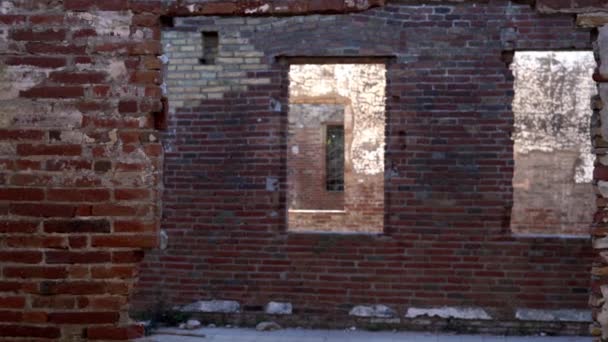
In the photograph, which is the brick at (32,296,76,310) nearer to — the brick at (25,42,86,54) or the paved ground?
the brick at (25,42,86,54)

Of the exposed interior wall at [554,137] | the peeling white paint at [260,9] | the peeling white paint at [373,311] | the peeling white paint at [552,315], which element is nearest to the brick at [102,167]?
the peeling white paint at [260,9]

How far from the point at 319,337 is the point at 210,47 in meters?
3.57

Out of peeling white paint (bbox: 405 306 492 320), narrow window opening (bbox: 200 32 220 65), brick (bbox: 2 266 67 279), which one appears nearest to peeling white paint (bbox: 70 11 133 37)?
brick (bbox: 2 266 67 279)

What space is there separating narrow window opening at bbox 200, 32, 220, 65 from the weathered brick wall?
0.30 ft

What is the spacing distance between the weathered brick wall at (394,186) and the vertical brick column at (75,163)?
3950 millimetres

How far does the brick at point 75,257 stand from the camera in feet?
13.2

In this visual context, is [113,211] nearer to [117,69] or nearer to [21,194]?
[21,194]

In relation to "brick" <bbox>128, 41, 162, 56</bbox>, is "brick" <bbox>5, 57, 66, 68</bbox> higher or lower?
lower

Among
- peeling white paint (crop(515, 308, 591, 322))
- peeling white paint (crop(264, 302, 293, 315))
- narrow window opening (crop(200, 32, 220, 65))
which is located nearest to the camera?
peeling white paint (crop(515, 308, 591, 322))

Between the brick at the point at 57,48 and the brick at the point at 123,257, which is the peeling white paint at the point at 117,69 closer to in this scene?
the brick at the point at 57,48

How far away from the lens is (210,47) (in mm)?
8281

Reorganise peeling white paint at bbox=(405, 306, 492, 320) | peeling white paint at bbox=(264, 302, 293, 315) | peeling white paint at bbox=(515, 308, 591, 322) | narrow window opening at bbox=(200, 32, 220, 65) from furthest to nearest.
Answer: narrow window opening at bbox=(200, 32, 220, 65) → peeling white paint at bbox=(264, 302, 293, 315) → peeling white paint at bbox=(405, 306, 492, 320) → peeling white paint at bbox=(515, 308, 591, 322)

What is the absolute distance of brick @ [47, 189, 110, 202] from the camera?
4055 mm

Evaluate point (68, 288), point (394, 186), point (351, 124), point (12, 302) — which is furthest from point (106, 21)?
point (351, 124)
